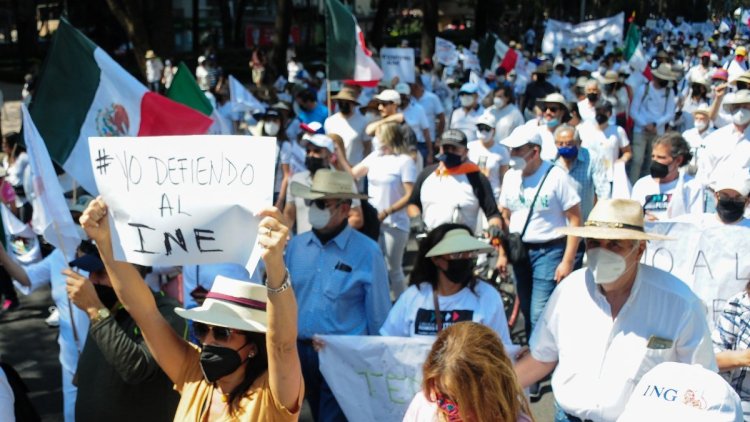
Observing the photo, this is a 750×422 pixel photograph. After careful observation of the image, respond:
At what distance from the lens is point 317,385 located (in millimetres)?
4930

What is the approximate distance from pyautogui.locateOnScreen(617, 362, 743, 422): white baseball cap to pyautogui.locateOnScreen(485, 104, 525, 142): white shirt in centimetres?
952

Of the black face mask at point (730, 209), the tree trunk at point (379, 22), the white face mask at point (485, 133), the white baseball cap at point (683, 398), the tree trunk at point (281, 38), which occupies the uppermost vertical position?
the white baseball cap at point (683, 398)

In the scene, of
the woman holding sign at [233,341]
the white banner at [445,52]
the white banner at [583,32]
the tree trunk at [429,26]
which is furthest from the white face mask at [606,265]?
the tree trunk at [429,26]

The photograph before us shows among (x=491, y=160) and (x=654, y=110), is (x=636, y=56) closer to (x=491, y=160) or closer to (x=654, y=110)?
(x=654, y=110)

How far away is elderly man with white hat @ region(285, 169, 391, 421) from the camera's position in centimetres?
492

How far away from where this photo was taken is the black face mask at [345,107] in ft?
33.7

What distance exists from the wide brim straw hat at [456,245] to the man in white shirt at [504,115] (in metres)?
6.94

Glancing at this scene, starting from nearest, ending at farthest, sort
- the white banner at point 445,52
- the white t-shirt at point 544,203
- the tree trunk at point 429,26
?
the white t-shirt at point 544,203
the white banner at point 445,52
the tree trunk at point 429,26

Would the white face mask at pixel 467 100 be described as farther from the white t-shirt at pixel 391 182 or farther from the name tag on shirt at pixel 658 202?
the name tag on shirt at pixel 658 202

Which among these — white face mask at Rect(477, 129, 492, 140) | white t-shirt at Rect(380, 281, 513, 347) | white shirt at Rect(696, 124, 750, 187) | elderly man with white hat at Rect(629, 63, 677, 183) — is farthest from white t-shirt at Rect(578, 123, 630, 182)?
white t-shirt at Rect(380, 281, 513, 347)

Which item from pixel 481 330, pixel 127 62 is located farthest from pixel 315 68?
pixel 481 330

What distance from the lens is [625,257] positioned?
12.7ft

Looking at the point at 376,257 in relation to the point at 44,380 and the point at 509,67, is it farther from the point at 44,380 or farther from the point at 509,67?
the point at 509,67

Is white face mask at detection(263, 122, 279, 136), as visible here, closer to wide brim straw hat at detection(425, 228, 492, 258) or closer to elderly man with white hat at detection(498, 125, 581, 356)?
elderly man with white hat at detection(498, 125, 581, 356)
